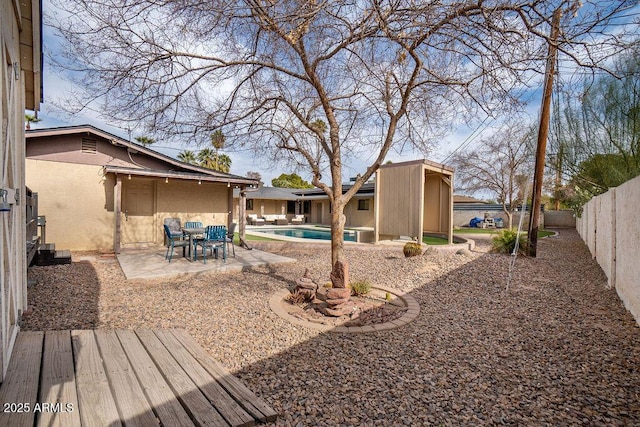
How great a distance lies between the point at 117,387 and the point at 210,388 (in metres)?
0.69

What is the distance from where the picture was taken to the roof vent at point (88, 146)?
9.93 metres

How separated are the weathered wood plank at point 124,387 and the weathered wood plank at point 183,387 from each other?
0.22 m

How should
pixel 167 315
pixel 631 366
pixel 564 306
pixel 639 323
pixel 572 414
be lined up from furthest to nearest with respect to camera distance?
pixel 564 306
pixel 167 315
pixel 639 323
pixel 631 366
pixel 572 414

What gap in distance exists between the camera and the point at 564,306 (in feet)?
16.7

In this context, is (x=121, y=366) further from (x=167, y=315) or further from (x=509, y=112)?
(x=509, y=112)

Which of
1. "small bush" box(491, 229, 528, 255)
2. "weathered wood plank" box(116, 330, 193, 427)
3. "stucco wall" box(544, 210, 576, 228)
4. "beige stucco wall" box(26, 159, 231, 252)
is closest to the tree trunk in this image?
"weathered wood plank" box(116, 330, 193, 427)

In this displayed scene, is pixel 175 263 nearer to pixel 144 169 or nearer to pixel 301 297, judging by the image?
pixel 144 169

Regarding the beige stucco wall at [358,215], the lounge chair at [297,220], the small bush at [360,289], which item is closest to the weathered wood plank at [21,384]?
the small bush at [360,289]

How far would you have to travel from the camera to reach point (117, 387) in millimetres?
2393

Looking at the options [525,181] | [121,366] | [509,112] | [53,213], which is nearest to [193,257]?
[53,213]

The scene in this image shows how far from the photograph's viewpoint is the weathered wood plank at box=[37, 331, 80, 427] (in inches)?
79.0

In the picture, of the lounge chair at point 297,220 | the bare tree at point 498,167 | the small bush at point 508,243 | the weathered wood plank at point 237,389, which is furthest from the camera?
the lounge chair at point 297,220

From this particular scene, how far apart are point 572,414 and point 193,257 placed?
880 cm

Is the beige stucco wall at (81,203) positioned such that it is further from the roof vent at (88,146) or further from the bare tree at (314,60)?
the bare tree at (314,60)
